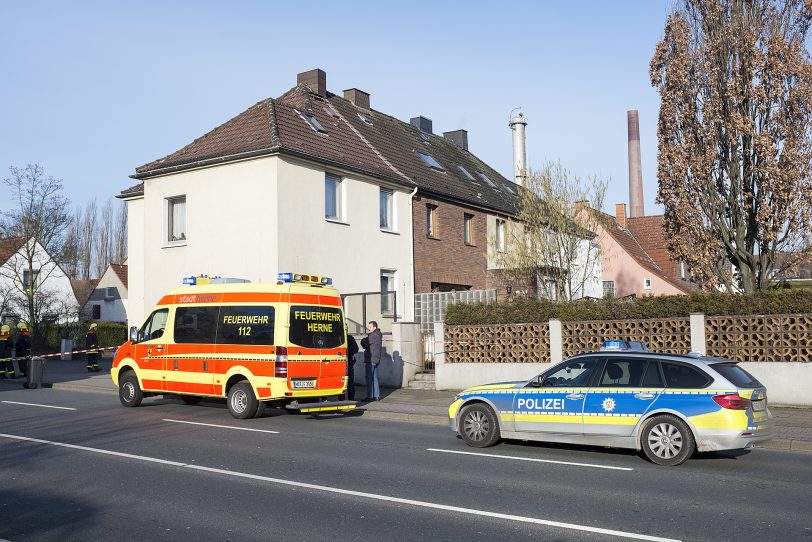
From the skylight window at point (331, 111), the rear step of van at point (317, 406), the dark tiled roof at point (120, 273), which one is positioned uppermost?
the skylight window at point (331, 111)

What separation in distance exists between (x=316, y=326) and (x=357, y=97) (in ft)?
68.6

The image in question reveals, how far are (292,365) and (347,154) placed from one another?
1272cm

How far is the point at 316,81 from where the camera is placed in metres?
30.8

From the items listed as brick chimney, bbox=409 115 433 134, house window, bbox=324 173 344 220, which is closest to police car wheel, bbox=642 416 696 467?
house window, bbox=324 173 344 220

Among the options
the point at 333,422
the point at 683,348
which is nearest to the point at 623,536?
the point at 333,422

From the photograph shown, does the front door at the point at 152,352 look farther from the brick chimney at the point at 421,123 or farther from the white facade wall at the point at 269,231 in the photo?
the brick chimney at the point at 421,123

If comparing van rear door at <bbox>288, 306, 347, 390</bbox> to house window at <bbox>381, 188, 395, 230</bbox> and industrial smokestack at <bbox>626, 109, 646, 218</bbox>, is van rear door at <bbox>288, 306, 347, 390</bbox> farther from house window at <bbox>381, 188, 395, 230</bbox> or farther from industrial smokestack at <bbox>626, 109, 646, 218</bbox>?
industrial smokestack at <bbox>626, 109, 646, 218</bbox>

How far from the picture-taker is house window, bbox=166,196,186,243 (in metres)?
25.3

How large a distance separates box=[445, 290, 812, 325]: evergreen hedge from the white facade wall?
5.41 metres

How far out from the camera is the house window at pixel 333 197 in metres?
24.5

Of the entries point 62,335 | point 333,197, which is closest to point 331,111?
point 333,197

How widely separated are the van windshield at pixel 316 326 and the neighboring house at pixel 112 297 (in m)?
50.0

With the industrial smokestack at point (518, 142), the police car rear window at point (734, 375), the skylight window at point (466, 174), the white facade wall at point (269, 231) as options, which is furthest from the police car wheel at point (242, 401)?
the industrial smokestack at point (518, 142)

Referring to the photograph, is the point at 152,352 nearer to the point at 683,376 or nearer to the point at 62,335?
the point at 683,376
